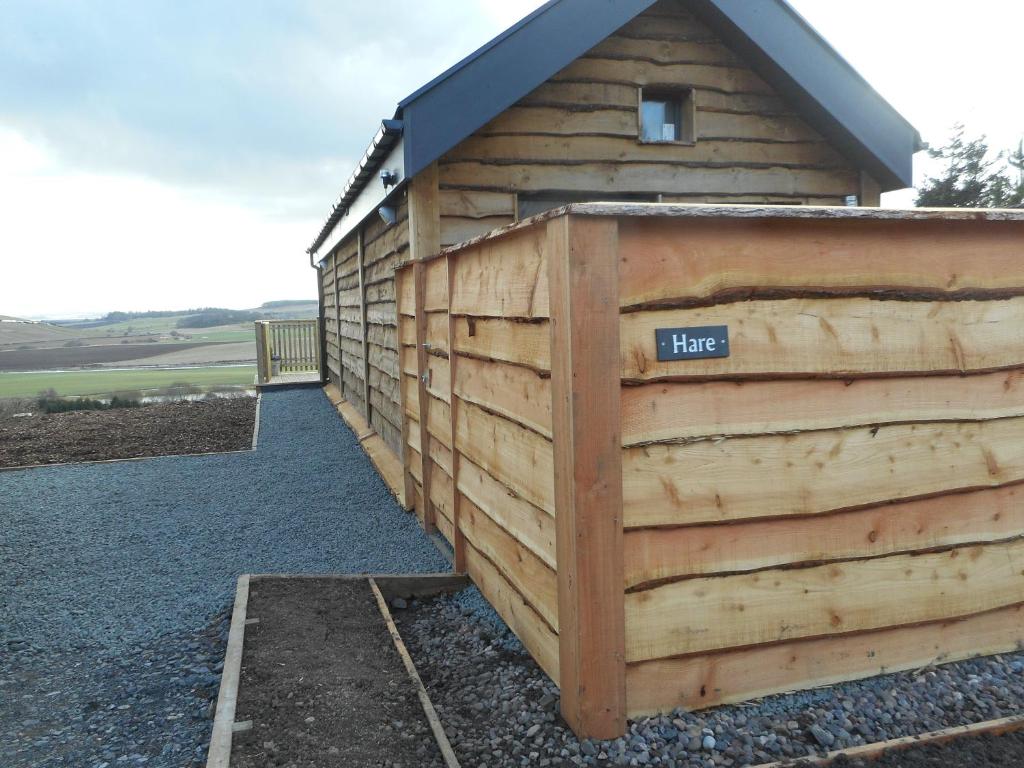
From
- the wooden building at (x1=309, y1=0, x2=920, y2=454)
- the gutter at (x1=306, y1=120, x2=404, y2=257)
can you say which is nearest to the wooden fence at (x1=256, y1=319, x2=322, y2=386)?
the gutter at (x1=306, y1=120, x2=404, y2=257)

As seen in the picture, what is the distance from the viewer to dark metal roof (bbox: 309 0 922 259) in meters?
6.19

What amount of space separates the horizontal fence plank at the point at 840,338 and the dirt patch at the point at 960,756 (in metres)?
1.45

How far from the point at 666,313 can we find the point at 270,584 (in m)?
3.05

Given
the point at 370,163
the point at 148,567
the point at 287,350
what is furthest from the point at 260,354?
the point at 148,567

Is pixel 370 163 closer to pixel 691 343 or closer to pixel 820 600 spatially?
pixel 691 343

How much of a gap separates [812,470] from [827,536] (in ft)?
0.98

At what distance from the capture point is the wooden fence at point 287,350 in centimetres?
1869

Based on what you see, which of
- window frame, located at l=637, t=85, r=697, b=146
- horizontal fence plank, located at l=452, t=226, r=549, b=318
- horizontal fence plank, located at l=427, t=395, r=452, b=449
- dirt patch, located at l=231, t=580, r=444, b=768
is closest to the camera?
dirt patch, located at l=231, t=580, r=444, b=768

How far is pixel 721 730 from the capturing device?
120 inches

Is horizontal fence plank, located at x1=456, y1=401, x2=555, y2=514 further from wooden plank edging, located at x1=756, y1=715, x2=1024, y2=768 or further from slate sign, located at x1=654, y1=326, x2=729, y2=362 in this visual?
wooden plank edging, located at x1=756, y1=715, x2=1024, y2=768

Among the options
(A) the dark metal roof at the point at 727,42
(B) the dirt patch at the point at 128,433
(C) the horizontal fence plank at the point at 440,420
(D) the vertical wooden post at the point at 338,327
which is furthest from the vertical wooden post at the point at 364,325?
(C) the horizontal fence plank at the point at 440,420

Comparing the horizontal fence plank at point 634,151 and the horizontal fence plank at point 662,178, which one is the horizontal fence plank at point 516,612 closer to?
the horizontal fence plank at point 662,178

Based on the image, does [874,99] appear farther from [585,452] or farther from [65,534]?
[65,534]

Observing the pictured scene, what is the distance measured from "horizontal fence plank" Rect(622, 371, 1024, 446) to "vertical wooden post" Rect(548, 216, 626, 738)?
168 millimetres
